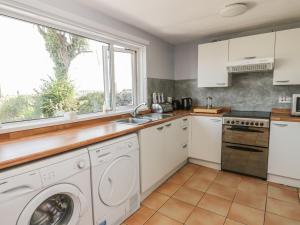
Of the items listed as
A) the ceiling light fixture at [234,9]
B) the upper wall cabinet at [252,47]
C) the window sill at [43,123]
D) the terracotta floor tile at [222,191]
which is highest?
the ceiling light fixture at [234,9]

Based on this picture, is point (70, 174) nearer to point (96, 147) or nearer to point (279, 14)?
point (96, 147)

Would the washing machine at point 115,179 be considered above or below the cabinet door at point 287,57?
below

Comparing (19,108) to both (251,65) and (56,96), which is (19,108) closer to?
(56,96)

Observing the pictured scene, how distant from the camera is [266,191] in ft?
7.02

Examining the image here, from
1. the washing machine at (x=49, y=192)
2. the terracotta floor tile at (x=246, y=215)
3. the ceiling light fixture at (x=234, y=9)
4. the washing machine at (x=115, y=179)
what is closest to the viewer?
the washing machine at (x=49, y=192)

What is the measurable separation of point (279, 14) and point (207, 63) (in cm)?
105

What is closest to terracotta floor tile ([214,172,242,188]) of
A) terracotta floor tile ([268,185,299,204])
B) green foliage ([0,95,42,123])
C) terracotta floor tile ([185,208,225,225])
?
terracotta floor tile ([268,185,299,204])

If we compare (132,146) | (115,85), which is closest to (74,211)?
(132,146)

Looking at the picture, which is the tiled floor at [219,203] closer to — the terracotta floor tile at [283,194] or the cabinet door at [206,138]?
the terracotta floor tile at [283,194]

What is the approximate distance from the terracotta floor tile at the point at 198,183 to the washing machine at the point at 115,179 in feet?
2.57

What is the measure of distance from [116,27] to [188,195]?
7.36 ft

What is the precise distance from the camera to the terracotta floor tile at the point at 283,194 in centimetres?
198

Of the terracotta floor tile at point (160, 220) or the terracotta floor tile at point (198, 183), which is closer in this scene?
the terracotta floor tile at point (160, 220)

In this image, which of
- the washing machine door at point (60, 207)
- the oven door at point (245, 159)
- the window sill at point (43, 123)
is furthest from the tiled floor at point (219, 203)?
the window sill at point (43, 123)
